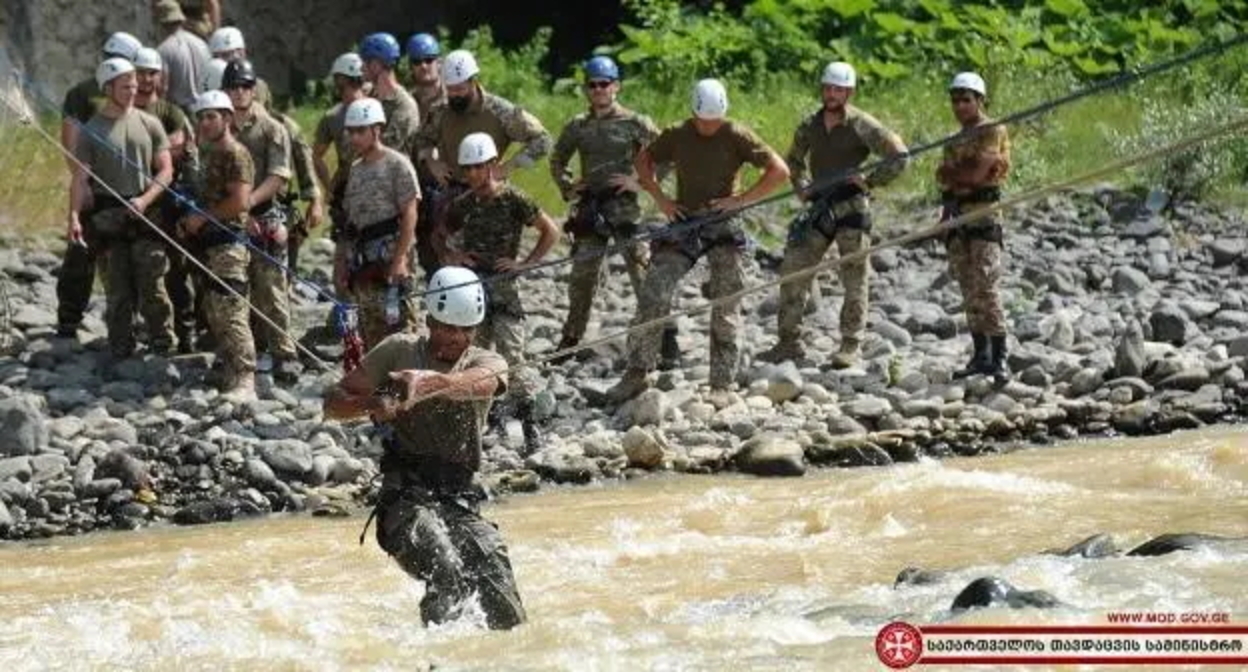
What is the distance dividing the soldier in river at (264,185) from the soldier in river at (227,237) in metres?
0.16

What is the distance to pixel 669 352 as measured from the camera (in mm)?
17359

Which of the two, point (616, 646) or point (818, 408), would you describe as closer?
point (616, 646)

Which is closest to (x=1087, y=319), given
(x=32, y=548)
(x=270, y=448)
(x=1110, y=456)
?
(x=1110, y=456)

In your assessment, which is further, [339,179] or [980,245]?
[980,245]

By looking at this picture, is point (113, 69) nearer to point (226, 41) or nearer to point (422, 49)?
point (226, 41)

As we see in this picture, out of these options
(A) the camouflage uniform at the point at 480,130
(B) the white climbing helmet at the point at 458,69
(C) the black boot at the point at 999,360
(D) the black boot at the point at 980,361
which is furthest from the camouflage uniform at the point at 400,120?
(C) the black boot at the point at 999,360

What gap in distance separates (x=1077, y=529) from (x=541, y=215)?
364 centimetres

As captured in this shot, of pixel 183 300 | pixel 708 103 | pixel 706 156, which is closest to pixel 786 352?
pixel 706 156

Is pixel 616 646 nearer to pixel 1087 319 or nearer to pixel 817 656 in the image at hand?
pixel 817 656

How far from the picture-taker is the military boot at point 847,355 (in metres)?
17.2

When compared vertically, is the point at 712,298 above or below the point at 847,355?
above

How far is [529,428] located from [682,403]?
3.61 ft

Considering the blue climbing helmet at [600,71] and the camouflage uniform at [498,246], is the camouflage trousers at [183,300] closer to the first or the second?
the camouflage uniform at [498,246]

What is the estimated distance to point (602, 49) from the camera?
23.9 m
